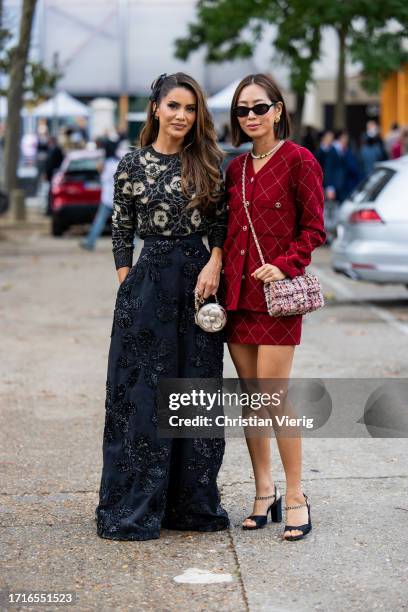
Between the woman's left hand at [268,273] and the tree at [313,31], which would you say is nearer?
the woman's left hand at [268,273]

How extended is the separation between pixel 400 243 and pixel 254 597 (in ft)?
28.8

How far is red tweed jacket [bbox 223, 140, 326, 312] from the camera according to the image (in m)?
5.28

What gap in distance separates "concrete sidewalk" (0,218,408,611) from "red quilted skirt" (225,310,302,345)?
32.7 inches

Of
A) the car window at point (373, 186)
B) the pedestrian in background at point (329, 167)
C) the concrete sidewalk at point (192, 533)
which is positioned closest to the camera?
the concrete sidewalk at point (192, 533)

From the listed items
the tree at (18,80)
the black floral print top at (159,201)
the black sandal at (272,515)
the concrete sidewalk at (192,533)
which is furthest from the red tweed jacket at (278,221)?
the tree at (18,80)

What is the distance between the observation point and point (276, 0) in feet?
90.4

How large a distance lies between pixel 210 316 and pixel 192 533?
3.09 ft

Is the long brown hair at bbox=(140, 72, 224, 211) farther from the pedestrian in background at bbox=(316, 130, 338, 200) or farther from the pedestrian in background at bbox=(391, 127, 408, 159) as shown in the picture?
the pedestrian in background at bbox=(391, 127, 408, 159)

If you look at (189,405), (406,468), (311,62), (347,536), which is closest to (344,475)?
(406,468)

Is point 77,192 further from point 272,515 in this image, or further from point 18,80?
point 272,515

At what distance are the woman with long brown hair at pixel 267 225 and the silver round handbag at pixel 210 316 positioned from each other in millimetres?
72

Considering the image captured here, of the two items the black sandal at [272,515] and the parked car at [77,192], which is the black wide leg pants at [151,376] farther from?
the parked car at [77,192]

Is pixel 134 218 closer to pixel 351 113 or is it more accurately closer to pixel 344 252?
pixel 344 252

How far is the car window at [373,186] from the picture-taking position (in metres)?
13.6
